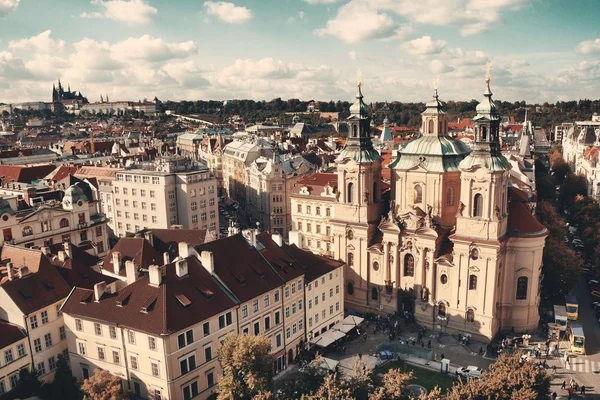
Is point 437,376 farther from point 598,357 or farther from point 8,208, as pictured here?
point 8,208

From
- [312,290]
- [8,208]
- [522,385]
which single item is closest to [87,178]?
[8,208]

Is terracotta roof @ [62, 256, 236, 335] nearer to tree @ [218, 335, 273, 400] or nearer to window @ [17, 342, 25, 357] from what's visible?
window @ [17, 342, 25, 357]

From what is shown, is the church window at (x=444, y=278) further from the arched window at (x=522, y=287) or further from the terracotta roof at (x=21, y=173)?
the terracotta roof at (x=21, y=173)

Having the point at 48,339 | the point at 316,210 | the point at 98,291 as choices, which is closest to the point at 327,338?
the point at 98,291

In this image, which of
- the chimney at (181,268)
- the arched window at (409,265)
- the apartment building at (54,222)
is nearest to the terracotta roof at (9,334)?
the chimney at (181,268)

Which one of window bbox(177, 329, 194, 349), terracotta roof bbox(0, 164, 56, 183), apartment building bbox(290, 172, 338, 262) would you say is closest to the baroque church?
apartment building bbox(290, 172, 338, 262)

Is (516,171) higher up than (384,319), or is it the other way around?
(516,171)
